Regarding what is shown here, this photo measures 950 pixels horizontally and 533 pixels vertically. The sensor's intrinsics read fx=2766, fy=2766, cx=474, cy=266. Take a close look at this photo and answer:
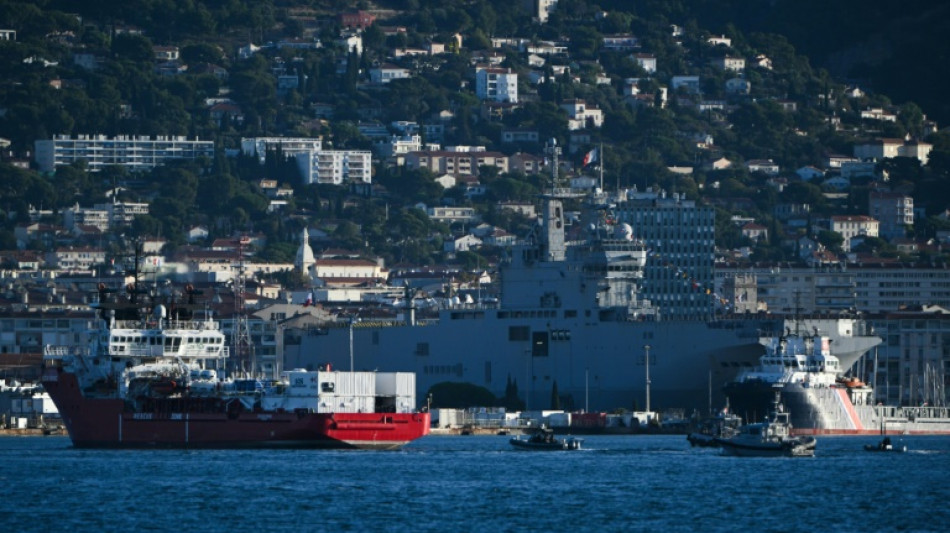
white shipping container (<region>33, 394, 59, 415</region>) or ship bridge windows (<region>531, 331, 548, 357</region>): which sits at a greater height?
ship bridge windows (<region>531, 331, 548, 357</region>)

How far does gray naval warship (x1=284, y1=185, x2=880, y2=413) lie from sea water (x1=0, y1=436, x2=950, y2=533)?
85.7 ft

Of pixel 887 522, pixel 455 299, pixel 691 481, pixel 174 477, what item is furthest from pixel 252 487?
pixel 455 299

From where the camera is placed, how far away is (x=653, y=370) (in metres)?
138

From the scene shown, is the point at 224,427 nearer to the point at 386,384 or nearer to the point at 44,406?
the point at 386,384

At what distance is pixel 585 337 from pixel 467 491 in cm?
5467

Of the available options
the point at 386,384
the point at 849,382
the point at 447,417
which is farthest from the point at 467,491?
the point at 849,382

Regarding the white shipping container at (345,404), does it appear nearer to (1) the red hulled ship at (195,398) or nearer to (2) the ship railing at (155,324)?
(1) the red hulled ship at (195,398)

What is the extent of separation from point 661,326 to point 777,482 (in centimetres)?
4762

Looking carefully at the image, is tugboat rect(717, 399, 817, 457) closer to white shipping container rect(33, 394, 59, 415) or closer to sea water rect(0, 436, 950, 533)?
sea water rect(0, 436, 950, 533)

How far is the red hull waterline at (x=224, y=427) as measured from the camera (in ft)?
341

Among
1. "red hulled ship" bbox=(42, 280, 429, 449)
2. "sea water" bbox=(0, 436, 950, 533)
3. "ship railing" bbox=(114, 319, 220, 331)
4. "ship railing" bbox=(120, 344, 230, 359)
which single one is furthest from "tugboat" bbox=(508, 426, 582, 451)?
"ship railing" bbox=(114, 319, 220, 331)

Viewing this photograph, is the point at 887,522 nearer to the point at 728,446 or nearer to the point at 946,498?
the point at 946,498

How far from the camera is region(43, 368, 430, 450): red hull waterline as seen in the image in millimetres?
103812

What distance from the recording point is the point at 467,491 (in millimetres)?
86250
